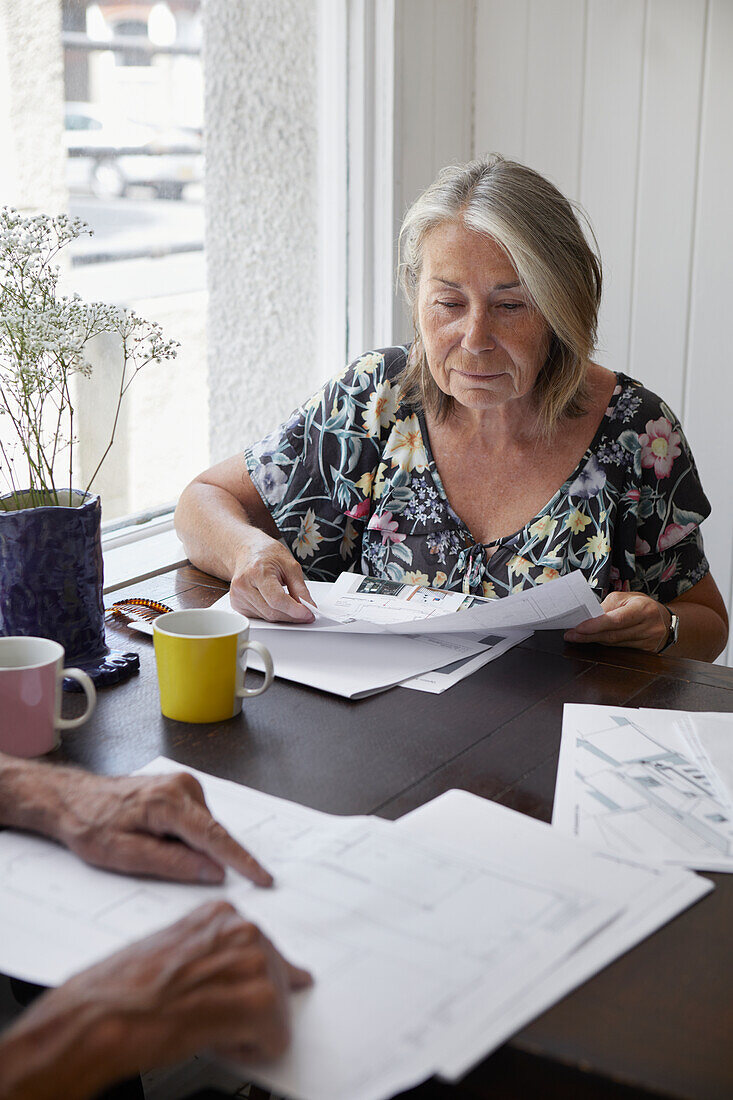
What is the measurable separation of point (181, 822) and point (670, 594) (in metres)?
1.00

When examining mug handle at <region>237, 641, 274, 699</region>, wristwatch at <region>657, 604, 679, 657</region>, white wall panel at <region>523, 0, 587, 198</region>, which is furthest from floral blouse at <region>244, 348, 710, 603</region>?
white wall panel at <region>523, 0, 587, 198</region>

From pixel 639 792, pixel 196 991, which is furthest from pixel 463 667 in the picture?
pixel 196 991

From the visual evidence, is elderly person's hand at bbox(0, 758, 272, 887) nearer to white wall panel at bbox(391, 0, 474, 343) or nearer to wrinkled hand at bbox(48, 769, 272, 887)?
wrinkled hand at bbox(48, 769, 272, 887)

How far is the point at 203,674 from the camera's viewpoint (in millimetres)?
1061

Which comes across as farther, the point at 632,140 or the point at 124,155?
the point at 632,140

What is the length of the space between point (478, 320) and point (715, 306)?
101 cm

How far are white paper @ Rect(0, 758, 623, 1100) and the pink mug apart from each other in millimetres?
152

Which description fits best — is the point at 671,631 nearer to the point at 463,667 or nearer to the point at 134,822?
the point at 463,667

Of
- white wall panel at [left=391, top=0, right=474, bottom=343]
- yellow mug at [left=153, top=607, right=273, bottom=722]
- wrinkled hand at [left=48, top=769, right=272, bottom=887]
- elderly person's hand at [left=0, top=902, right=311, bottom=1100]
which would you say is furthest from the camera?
white wall panel at [left=391, top=0, right=474, bottom=343]

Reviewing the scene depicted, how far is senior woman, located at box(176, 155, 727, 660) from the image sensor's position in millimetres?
1481

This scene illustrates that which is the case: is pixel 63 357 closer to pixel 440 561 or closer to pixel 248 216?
pixel 440 561

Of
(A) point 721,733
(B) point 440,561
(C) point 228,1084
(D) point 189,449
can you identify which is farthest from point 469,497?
(C) point 228,1084

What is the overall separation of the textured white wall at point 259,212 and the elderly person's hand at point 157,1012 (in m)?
1.71

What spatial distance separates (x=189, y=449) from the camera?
87.0 inches
